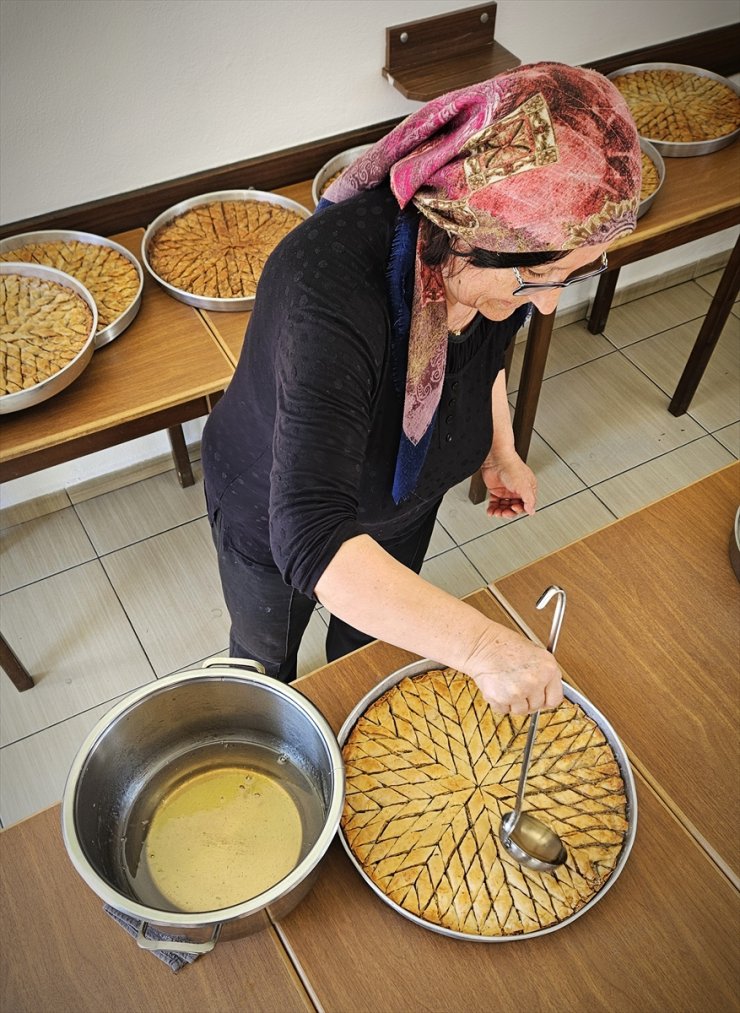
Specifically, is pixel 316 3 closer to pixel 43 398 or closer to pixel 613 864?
pixel 43 398

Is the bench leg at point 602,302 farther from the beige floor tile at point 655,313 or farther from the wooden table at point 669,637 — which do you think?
the wooden table at point 669,637

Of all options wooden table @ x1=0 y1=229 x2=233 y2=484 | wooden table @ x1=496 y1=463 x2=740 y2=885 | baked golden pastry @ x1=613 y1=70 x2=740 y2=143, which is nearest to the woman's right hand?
wooden table @ x1=496 y1=463 x2=740 y2=885

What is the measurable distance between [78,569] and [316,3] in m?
1.53

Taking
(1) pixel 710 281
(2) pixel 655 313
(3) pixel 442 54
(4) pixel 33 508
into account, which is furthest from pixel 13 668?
(1) pixel 710 281

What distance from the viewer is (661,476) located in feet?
8.34

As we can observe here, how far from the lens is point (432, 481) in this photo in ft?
4.17

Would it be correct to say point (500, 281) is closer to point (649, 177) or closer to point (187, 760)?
point (187, 760)

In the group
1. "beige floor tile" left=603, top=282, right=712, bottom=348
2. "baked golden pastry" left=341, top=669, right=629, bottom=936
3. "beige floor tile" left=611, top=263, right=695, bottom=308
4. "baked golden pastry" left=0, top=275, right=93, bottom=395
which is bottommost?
"beige floor tile" left=603, top=282, right=712, bottom=348

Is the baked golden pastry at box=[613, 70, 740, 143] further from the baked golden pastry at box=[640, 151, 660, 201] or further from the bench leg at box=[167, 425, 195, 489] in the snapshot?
the bench leg at box=[167, 425, 195, 489]

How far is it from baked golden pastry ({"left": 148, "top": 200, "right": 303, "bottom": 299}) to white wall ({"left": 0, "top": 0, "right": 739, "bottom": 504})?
0.58 feet

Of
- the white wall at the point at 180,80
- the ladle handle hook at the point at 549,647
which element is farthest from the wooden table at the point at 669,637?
the white wall at the point at 180,80

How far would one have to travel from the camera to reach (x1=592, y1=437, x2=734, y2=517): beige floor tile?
8.15 ft

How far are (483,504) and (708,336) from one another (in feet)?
2.76

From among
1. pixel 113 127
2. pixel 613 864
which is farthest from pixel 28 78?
pixel 613 864
